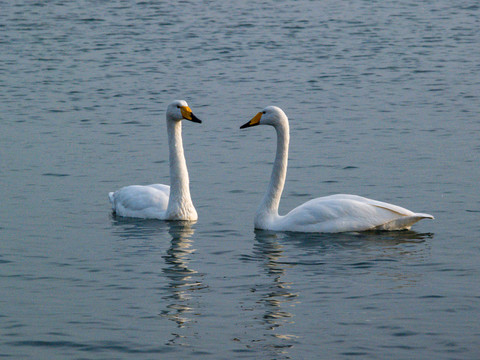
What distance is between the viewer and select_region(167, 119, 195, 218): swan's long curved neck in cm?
1323

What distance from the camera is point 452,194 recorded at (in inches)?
553

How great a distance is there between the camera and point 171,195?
1336 cm

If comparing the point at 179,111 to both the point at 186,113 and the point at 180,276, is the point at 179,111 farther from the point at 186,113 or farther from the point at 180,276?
the point at 180,276

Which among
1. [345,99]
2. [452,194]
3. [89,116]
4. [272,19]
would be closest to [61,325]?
[452,194]

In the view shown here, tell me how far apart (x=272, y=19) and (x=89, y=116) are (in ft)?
46.6

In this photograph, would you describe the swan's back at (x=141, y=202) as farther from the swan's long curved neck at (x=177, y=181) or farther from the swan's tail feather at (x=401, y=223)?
the swan's tail feather at (x=401, y=223)

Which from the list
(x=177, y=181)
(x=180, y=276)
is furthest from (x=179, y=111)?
(x=180, y=276)

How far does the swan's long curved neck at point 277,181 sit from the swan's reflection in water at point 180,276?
93 cm

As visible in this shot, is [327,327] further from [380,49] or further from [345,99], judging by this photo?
[380,49]

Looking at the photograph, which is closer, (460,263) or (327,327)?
(327,327)

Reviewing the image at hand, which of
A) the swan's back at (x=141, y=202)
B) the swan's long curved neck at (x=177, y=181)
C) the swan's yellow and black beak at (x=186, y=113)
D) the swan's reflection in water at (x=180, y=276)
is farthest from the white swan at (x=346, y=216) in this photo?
the swan's yellow and black beak at (x=186, y=113)

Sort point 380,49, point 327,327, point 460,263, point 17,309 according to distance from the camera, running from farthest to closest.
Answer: point 380,49
point 460,263
point 17,309
point 327,327

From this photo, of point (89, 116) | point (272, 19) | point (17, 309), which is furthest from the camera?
point (272, 19)

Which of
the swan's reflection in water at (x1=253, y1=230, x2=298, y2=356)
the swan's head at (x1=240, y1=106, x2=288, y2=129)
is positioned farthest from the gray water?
the swan's head at (x1=240, y1=106, x2=288, y2=129)
